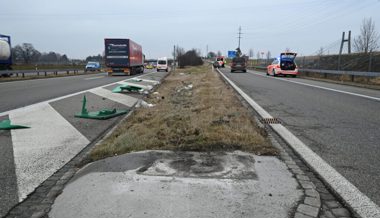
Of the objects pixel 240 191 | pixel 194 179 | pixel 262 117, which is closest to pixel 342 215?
pixel 240 191

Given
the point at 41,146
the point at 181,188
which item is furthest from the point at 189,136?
the point at 41,146

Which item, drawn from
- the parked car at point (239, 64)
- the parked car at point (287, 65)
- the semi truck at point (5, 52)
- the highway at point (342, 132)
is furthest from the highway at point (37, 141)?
the parked car at point (239, 64)

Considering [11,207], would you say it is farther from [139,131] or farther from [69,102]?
[69,102]

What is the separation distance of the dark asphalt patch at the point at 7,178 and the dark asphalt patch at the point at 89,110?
154 centimetres

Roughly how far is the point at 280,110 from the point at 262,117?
152 centimetres

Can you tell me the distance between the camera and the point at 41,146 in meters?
6.14

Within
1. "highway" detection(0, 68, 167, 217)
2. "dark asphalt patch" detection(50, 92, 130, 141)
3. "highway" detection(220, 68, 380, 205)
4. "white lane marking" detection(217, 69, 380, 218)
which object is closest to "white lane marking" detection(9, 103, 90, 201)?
"highway" detection(0, 68, 167, 217)

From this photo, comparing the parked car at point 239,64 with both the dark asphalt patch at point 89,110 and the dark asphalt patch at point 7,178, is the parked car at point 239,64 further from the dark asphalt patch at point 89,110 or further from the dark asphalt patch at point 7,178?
the dark asphalt patch at point 7,178

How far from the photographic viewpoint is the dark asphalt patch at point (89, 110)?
7730 millimetres

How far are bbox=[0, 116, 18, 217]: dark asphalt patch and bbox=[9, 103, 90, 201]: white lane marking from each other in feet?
0.20

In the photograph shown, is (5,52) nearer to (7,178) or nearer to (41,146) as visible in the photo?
(41,146)

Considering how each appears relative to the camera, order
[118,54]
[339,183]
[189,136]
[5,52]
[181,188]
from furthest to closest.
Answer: [118,54], [5,52], [189,136], [339,183], [181,188]

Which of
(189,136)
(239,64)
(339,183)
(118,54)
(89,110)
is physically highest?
(118,54)

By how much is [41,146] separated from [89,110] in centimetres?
482
